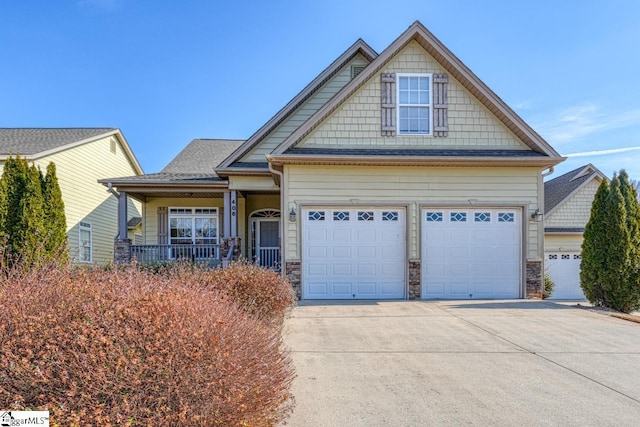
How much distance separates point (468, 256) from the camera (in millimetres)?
10703

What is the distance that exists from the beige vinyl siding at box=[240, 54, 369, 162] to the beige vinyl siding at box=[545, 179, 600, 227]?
39.5 ft

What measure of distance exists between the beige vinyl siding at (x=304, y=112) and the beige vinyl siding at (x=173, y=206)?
231 centimetres

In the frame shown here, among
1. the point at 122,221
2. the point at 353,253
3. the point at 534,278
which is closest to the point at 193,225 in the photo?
the point at 122,221

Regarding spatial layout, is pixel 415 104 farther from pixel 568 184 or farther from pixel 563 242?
pixel 568 184

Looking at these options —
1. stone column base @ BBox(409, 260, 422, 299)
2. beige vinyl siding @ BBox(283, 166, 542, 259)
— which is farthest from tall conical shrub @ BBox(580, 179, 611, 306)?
stone column base @ BBox(409, 260, 422, 299)

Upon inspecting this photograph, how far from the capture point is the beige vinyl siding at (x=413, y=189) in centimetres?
1055

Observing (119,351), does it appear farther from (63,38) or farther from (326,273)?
(63,38)

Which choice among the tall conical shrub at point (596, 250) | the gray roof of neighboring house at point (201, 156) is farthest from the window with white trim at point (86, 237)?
the tall conical shrub at point (596, 250)

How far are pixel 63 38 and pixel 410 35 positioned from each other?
13322mm

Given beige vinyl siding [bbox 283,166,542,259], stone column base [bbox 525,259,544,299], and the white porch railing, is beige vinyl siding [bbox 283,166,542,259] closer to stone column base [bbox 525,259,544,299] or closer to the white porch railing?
stone column base [bbox 525,259,544,299]

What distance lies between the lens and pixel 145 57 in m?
16.0

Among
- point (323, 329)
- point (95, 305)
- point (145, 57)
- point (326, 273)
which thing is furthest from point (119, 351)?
point (145, 57)

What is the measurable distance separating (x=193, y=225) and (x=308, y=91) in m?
6.67

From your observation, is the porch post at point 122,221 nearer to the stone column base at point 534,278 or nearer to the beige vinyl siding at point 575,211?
the stone column base at point 534,278
